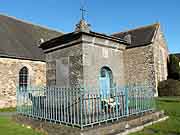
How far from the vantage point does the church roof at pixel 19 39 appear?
17.3 meters

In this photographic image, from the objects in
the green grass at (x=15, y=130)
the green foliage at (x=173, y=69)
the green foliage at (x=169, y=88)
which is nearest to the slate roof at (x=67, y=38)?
the green grass at (x=15, y=130)

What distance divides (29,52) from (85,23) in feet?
39.6

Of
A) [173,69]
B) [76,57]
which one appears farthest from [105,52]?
[173,69]

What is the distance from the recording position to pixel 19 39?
1962cm

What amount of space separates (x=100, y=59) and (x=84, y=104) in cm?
230

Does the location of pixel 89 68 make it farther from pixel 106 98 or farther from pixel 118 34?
pixel 118 34

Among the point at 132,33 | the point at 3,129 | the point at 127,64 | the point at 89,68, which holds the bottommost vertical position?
the point at 3,129

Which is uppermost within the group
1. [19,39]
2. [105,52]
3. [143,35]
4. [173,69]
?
[143,35]

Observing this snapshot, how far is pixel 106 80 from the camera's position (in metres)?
8.42

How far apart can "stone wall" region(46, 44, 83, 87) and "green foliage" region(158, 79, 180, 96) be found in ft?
52.1

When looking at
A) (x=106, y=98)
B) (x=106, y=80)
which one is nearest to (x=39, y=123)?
(x=106, y=98)

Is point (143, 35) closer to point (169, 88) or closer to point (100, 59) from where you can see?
point (169, 88)

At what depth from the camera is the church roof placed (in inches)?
680

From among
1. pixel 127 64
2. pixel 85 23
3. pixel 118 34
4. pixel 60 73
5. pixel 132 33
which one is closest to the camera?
pixel 85 23
